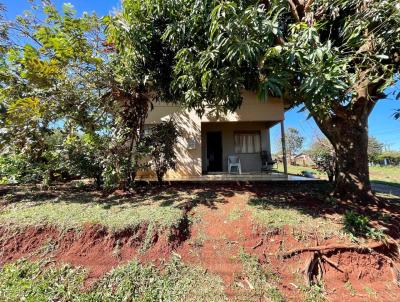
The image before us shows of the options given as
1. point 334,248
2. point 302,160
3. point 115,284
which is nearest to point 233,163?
point 334,248

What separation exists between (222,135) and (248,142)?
5.09ft

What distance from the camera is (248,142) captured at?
1345 centimetres

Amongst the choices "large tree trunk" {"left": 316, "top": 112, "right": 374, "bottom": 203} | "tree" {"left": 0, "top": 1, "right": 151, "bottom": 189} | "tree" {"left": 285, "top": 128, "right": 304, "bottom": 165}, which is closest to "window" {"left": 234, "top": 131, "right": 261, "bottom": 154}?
"large tree trunk" {"left": 316, "top": 112, "right": 374, "bottom": 203}

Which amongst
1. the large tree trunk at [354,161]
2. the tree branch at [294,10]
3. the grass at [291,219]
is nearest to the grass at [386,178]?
the large tree trunk at [354,161]

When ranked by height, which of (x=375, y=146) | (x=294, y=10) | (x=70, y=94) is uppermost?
(x=294, y=10)

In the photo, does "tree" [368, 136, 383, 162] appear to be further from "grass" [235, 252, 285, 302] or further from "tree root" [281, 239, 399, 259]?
"grass" [235, 252, 285, 302]

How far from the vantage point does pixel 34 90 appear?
18.9ft

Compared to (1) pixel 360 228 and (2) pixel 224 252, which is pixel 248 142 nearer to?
(1) pixel 360 228

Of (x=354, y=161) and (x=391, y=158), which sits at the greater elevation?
(x=391, y=158)

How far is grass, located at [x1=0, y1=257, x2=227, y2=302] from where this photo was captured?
12.6ft

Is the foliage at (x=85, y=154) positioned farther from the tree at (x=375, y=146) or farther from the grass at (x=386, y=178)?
the tree at (x=375, y=146)

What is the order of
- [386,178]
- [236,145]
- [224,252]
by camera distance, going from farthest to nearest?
[386,178] < [236,145] < [224,252]

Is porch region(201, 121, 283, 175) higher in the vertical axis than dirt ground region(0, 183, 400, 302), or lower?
higher

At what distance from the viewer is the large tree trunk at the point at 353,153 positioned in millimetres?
6406
